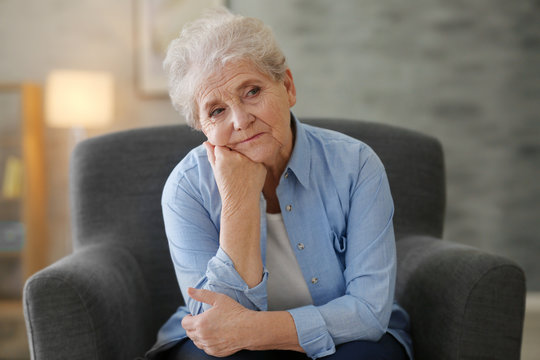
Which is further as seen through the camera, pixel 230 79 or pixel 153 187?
pixel 153 187

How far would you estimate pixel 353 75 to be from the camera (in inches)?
115

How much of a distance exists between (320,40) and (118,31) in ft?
4.25

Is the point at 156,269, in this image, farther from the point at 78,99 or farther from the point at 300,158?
A: the point at 78,99

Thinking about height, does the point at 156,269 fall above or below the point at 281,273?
below

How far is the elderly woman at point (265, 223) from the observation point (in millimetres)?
1058

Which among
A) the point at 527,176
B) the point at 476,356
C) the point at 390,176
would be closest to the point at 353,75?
the point at 527,176

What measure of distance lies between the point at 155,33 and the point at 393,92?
1504 mm

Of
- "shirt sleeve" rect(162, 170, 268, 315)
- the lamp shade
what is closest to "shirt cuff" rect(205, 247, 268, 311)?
"shirt sleeve" rect(162, 170, 268, 315)

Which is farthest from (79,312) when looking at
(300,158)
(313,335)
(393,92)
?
(393,92)

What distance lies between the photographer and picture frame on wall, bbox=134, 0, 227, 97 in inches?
126

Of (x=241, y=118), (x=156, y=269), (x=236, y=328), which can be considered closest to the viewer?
(x=236, y=328)

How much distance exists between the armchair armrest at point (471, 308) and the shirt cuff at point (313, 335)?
0.28m

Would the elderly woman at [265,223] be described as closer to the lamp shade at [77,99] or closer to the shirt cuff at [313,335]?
the shirt cuff at [313,335]

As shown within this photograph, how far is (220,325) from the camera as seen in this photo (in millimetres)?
1030
